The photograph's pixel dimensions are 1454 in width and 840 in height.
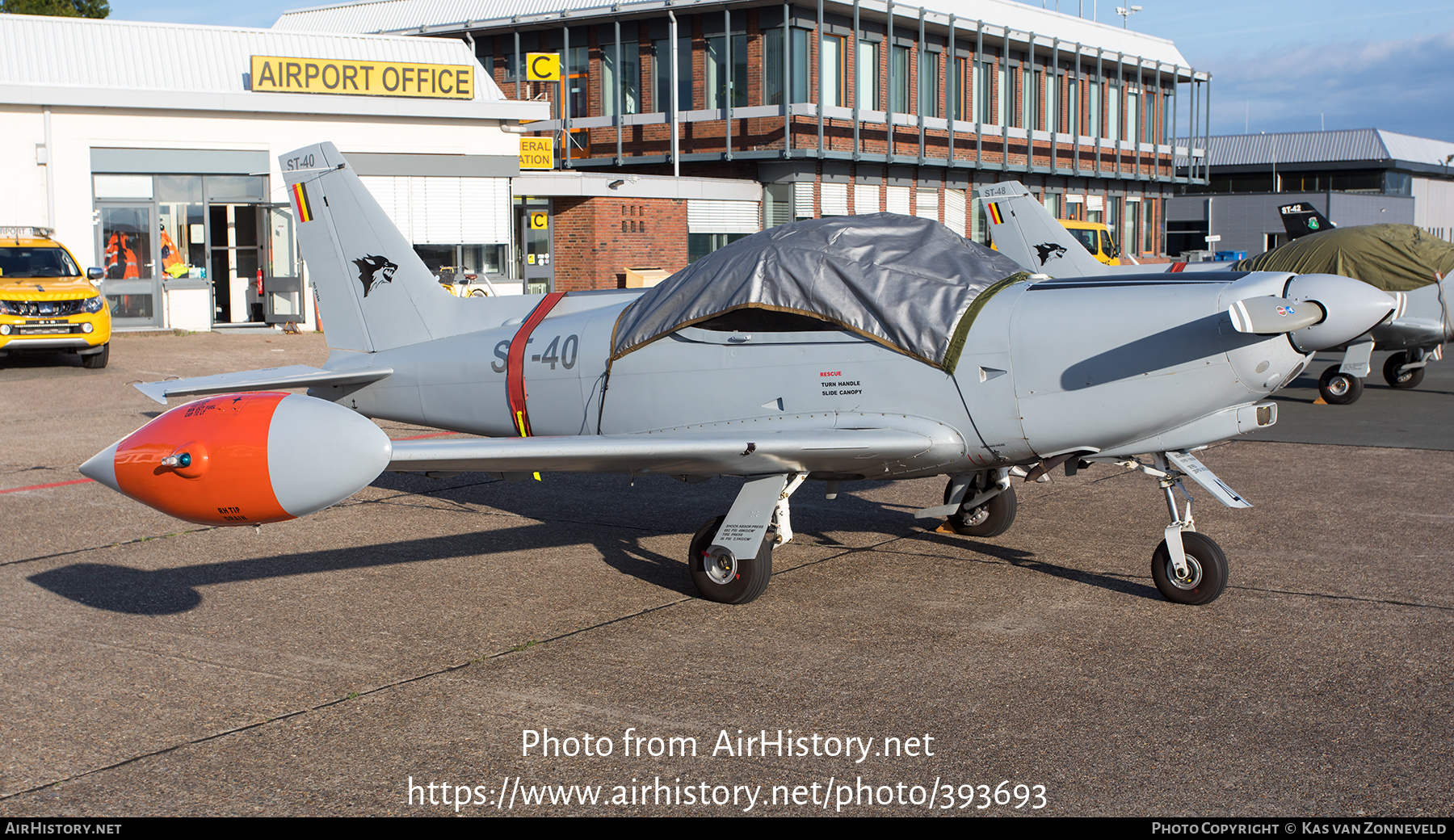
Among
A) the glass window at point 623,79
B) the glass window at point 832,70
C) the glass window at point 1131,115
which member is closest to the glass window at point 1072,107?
the glass window at point 1131,115

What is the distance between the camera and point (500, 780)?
4.26 m

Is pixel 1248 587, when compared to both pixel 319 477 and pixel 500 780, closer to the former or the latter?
pixel 500 780

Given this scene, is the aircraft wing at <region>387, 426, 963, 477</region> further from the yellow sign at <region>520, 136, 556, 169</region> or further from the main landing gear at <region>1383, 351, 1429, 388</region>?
the yellow sign at <region>520, 136, 556, 169</region>

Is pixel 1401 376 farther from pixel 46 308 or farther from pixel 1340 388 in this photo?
pixel 46 308

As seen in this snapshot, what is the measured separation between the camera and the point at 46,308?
19.1m

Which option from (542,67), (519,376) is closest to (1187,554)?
(519,376)

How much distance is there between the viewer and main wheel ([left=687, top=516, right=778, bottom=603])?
21.3 ft

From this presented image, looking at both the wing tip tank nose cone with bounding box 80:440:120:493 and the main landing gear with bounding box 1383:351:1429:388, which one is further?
the main landing gear with bounding box 1383:351:1429:388

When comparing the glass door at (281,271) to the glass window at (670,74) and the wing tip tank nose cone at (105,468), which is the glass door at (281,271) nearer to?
the glass window at (670,74)

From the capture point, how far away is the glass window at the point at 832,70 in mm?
34125

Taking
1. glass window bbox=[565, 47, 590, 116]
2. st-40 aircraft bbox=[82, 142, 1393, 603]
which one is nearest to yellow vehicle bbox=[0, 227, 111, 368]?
st-40 aircraft bbox=[82, 142, 1393, 603]

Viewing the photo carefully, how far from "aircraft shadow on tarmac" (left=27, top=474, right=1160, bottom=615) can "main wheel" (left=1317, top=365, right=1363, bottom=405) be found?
914 centimetres

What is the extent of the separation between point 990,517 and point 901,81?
3080 centimetres

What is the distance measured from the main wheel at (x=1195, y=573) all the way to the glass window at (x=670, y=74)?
29.6 meters
